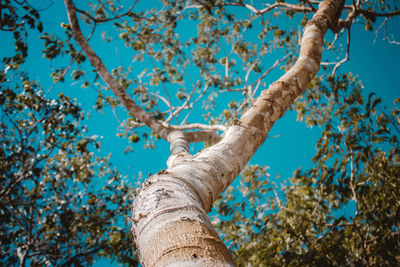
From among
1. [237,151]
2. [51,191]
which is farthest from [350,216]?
[51,191]

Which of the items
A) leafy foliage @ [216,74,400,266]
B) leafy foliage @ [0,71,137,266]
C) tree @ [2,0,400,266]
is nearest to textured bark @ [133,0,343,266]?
tree @ [2,0,400,266]

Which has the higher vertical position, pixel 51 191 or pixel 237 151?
pixel 51 191

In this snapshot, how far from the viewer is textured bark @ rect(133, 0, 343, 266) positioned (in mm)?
599

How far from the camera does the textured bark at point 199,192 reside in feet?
1.97

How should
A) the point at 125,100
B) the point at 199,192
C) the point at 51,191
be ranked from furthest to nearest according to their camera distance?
the point at 51,191 < the point at 125,100 < the point at 199,192

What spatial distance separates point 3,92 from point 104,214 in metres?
4.10

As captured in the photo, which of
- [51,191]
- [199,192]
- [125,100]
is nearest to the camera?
[199,192]

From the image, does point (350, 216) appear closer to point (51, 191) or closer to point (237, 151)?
point (237, 151)

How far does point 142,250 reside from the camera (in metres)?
0.68

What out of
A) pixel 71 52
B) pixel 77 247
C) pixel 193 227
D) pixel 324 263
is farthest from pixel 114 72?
pixel 193 227

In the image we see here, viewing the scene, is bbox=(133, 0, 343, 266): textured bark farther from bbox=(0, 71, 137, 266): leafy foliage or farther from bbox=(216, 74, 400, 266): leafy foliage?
bbox=(0, 71, 137, 266): leafy foliage

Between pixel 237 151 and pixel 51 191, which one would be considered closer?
pixel 237 151

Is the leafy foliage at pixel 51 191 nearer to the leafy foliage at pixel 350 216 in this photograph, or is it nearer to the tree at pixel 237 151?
the tree at pixel 237 151

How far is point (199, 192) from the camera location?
0.94 meters
